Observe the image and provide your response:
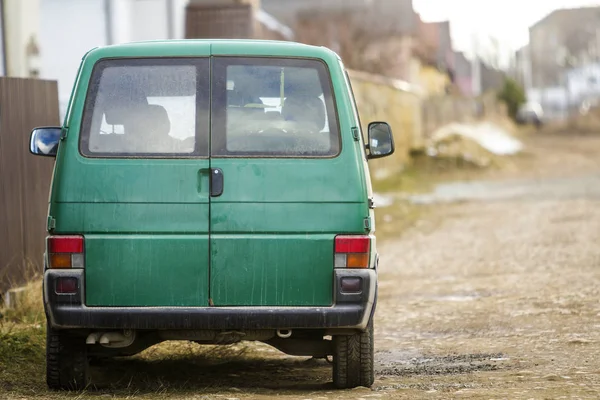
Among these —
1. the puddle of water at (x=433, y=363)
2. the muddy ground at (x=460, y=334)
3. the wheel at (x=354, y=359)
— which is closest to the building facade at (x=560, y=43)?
the muddy ground at (x=460, y=334)

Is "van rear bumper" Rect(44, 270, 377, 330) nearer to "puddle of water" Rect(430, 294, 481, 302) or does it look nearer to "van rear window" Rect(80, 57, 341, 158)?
"van rear window" Rect(80, 57, 341, 158)

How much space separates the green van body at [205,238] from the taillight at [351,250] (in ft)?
0.10

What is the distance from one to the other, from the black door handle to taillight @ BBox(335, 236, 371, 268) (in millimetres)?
665

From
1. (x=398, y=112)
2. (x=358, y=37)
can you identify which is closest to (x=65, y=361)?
(x=398, y=112)

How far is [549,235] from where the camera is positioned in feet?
52.8

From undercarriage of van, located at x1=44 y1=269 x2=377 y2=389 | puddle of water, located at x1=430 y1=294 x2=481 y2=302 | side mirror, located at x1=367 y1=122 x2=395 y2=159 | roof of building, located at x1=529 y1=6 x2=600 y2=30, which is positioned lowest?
puddle of water, located at x1=430 y1=294 x2=481 y2=302

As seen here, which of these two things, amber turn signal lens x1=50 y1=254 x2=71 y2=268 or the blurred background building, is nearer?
amber turn signal lens x1=50 y1=254 x2=71 y2=268

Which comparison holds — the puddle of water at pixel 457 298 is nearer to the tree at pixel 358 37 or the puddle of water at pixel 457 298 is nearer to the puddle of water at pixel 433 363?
the puddle of water at pixel 433 363

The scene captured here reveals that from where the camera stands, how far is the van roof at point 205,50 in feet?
21.4

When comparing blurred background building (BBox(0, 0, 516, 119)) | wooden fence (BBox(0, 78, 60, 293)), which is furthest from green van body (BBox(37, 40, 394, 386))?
blurred background building (BBox(0, 0, 516, 119))

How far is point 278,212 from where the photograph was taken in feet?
20.8

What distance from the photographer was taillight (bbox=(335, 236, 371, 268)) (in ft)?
20.9

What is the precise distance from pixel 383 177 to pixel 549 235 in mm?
10801

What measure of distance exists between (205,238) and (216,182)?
0.98ft
